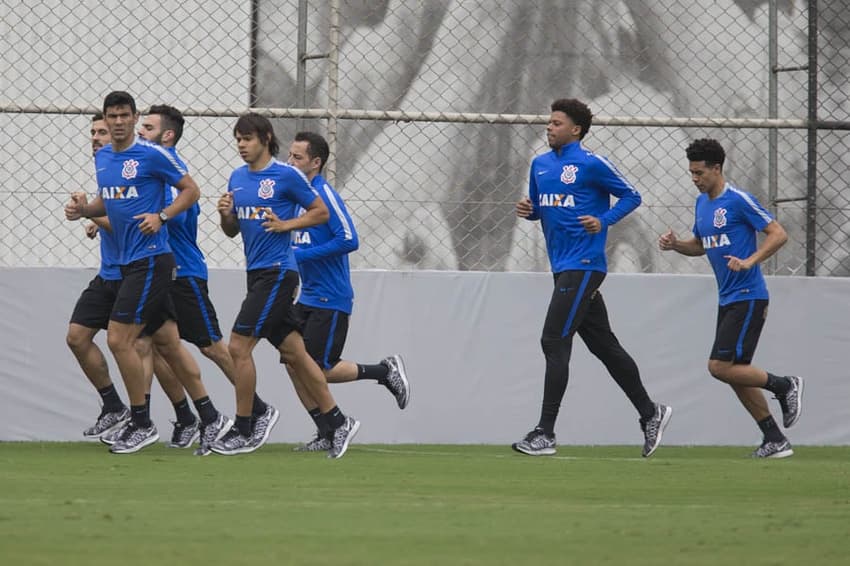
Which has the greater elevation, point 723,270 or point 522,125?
point 522,125

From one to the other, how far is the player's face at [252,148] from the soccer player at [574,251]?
5.37 feet

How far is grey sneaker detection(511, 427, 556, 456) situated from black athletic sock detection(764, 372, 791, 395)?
4.64 feet

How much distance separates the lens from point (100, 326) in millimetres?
9664

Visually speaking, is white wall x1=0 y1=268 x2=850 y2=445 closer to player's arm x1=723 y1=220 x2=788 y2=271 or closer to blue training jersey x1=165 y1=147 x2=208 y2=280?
blue training jersey x1=165 y1=147 x2=208 y2=280

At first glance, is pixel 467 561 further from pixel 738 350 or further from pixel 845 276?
pixel 845 276

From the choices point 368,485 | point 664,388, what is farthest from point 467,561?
point 664,388

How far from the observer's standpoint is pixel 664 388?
10922 mm

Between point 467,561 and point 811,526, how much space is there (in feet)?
5.10

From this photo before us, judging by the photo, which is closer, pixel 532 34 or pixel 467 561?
pixel 467 561

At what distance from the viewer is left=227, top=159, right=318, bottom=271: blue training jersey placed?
8.86 m

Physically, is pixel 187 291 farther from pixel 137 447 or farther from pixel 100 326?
pixel 137 447

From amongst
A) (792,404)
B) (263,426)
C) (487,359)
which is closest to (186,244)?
(263,426)

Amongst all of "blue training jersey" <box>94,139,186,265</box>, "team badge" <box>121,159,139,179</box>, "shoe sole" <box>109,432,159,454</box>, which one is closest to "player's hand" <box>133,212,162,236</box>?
"blue training jersey" <box>94,139,186,265</box>

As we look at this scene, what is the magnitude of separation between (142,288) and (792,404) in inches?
157
